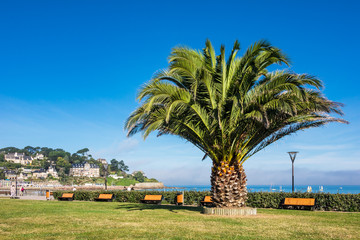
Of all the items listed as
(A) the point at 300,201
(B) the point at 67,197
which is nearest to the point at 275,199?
(A) the point at 300,201

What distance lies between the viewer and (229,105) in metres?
14.6

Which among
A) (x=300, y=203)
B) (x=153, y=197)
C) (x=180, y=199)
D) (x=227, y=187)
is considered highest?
(x=227, y=187)

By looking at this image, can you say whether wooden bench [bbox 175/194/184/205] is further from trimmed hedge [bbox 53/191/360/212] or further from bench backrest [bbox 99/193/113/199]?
bench backrest [bbox 99/193/113/199]

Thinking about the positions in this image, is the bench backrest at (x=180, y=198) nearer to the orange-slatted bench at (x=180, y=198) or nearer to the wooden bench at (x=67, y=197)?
the orange-slatted bench at (x=180, y=198)

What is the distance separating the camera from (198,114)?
14.1m

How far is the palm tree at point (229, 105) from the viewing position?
13781mm

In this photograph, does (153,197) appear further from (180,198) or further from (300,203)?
(300,203)

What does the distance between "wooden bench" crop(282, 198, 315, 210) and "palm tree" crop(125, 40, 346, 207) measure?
196 inches

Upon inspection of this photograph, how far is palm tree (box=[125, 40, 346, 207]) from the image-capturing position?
45.2 ft

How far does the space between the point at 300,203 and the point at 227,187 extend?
616 cm

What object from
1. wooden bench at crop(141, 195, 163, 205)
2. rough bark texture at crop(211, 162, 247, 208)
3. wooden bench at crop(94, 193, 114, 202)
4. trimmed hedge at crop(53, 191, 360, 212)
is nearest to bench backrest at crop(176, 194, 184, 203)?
trimmed hedge at crop(53, 191, 360, 212)

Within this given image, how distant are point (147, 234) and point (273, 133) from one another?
8.27m

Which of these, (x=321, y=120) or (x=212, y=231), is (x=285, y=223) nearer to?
(x=212, y=231)

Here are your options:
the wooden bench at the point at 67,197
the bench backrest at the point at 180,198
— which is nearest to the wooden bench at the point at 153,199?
the bench backrest at the point at 180,198
